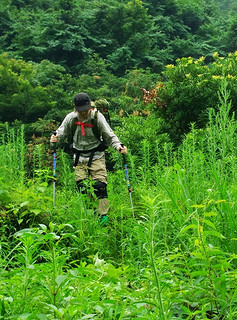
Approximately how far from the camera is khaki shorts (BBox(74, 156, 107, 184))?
480 centimetres

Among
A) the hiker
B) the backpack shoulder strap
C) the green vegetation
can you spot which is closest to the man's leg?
the hiker

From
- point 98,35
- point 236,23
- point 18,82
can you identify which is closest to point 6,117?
point 18,82

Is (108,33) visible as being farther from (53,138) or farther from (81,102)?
(81,102)

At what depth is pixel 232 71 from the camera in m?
10.3

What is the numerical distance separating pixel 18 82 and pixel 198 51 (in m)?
20.1

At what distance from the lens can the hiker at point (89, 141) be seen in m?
4.71

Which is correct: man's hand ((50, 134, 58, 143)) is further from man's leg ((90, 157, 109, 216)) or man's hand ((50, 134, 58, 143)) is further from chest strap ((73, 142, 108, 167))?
man's leg ((90, 157, 109, 216))

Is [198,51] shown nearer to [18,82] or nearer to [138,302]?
[18,82]

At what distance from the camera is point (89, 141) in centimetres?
488

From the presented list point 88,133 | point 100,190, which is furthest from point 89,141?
point 100,190

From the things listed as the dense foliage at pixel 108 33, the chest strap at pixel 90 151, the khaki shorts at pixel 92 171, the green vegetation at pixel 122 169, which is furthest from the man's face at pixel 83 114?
the dense foliage at pixel 108 33

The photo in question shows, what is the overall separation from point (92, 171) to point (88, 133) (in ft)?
1.62

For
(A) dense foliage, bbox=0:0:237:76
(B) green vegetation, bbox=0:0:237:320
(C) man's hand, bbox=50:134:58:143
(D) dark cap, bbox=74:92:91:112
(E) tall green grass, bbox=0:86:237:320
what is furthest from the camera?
(A) dense foliage, bbox=0:0:237:76

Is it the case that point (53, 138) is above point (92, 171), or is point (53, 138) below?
above
